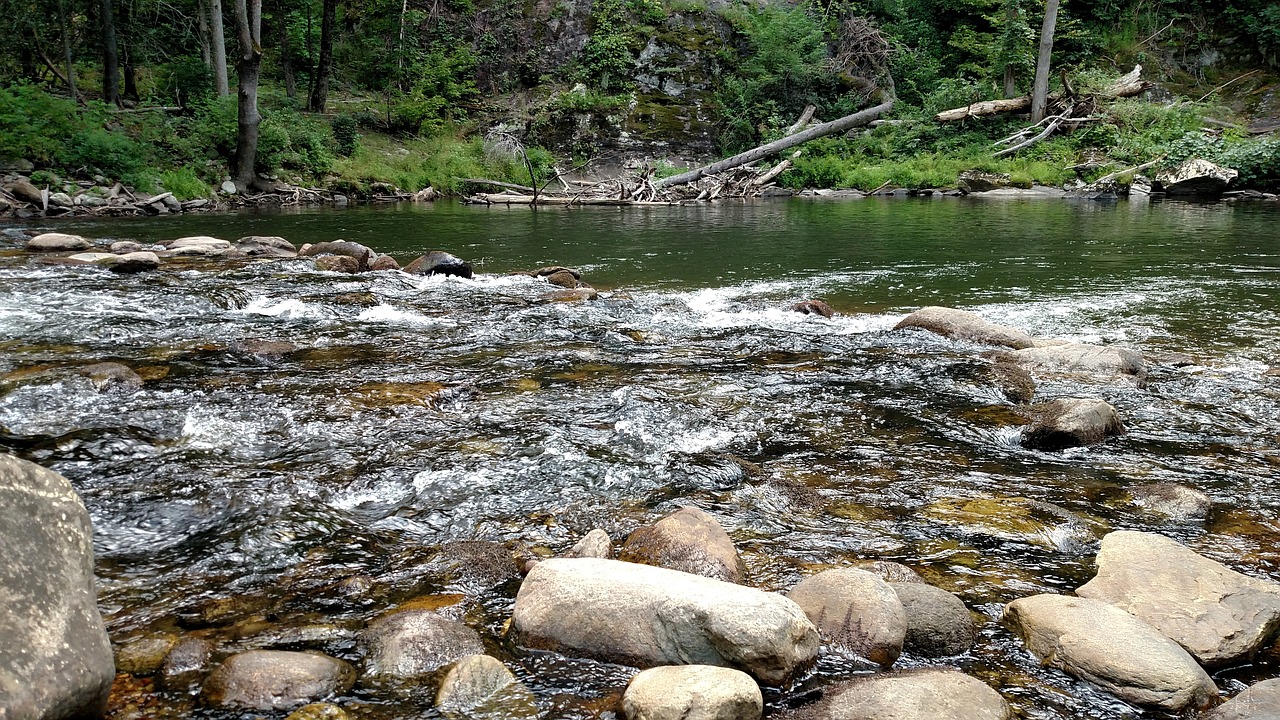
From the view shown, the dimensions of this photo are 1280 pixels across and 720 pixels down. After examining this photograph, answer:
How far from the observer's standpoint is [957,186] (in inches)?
1065

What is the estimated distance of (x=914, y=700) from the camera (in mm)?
2584

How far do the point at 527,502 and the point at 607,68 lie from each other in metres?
29.6

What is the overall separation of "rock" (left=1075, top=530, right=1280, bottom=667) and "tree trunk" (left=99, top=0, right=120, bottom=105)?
25.7m

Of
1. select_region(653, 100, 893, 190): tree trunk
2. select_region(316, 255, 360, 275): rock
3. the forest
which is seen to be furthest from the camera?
select_region(653, 100, 893, 190): tree trunk

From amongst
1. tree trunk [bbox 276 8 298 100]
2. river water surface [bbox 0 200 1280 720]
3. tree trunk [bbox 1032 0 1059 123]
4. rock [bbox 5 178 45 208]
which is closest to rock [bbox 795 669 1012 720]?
river water surface [bbox 0 200 1280 720]

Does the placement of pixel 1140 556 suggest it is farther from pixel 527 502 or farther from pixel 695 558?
pixel 527 502

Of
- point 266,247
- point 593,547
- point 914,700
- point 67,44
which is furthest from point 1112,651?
point 67,44

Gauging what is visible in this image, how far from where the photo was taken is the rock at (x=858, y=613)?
9.82ft

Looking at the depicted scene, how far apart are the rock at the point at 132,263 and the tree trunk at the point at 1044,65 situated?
28.2 m

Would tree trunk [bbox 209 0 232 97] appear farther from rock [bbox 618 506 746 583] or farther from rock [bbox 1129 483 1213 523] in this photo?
rock [bbox 1129 483 1213 523]

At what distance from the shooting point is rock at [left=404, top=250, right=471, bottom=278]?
11.6 metres

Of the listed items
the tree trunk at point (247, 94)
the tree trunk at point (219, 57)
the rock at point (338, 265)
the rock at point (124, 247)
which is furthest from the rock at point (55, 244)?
the tree trunk at point (219, 57)

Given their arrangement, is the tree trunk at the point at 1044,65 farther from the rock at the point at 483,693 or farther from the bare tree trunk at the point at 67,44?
the rock at the point at 483,693

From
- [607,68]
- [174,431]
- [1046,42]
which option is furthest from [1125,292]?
[607,68]
